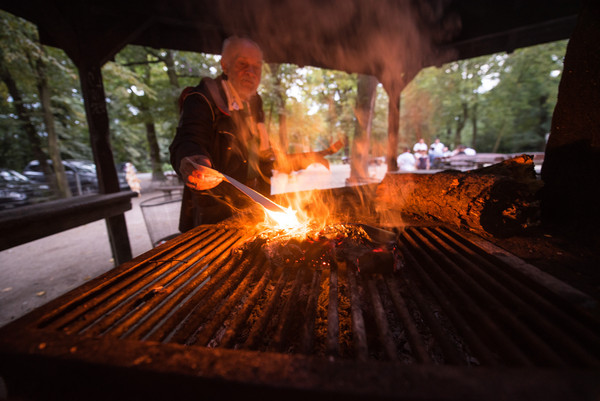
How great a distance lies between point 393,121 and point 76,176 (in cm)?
1416

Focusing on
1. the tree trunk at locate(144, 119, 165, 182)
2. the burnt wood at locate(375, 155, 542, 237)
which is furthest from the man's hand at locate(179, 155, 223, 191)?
the tree trunk at locate(144, 119, 165, 182)

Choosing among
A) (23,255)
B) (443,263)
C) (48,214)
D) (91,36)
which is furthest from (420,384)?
(23,255)

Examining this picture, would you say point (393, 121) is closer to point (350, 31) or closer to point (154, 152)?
point (350, 31)

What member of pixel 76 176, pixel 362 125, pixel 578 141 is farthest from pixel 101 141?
pixel 76 176

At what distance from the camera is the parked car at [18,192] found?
8672mm

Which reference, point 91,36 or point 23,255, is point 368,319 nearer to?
point 91,36

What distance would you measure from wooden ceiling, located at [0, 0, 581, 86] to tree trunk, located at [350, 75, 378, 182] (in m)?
4.50

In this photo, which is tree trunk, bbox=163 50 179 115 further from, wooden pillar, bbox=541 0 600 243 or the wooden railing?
wooden pillar, bbox=541 0 600 243

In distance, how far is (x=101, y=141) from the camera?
398 centimetres

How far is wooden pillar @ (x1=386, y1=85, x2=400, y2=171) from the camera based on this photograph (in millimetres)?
5921

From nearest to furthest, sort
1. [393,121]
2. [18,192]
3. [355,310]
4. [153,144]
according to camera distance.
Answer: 1. [355,310]
2. [393,121]
3. [18,192]
4. [153,144]

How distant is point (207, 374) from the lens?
2.31 feet

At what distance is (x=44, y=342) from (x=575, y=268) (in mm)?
2322

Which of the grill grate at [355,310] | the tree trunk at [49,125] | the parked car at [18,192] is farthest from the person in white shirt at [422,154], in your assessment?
the parked car at [18,192]
